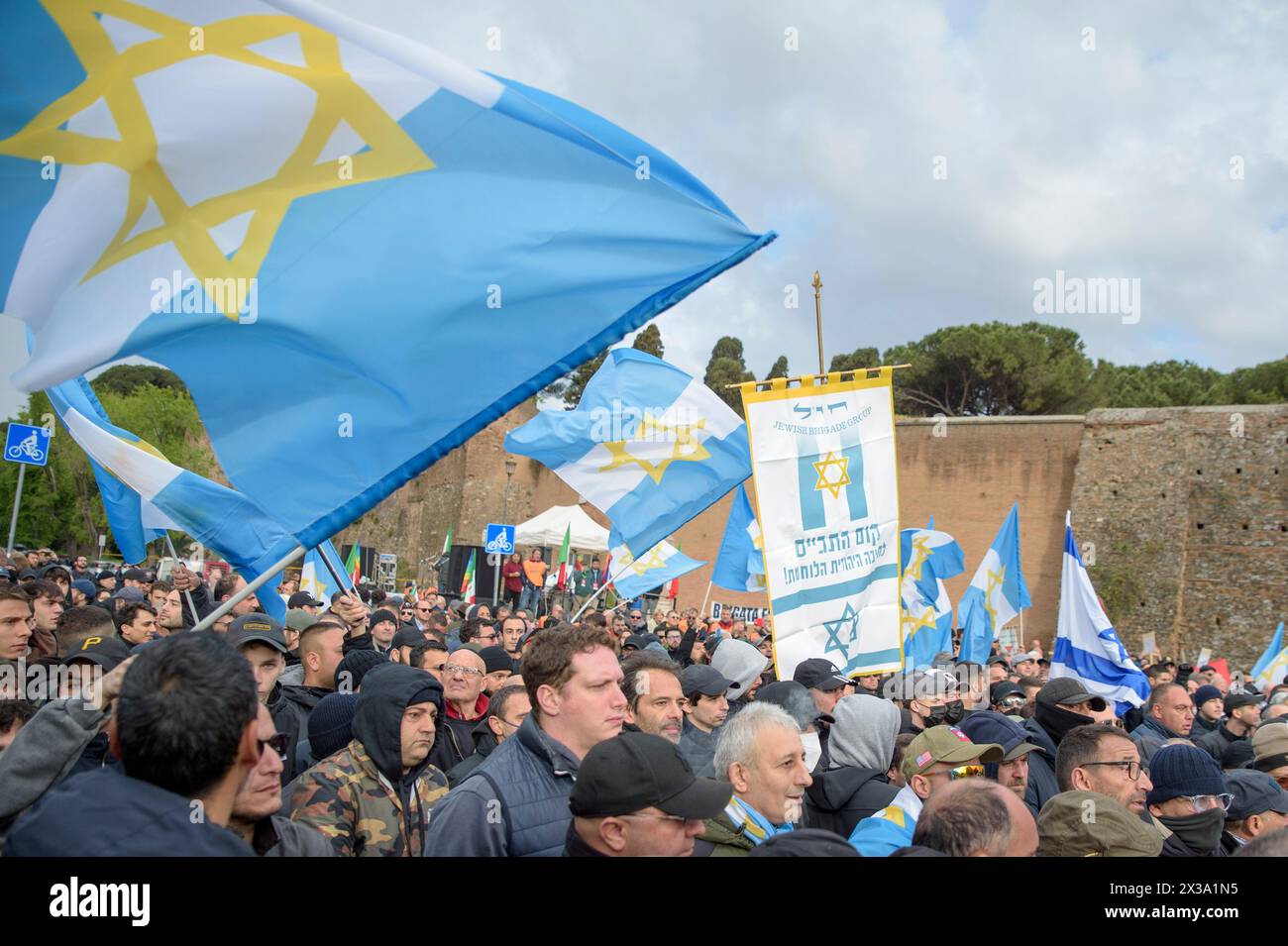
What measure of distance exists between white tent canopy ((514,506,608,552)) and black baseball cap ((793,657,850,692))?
16.1 meters

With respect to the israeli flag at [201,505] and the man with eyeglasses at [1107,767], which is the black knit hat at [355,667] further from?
the man with eyeglasses at [1107,767]

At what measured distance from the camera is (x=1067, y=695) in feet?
16.7

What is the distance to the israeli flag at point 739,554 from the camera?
1159cm

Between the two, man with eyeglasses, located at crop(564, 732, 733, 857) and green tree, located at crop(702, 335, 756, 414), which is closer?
man with eyeglasses, located at crop(564, 732, 733, 857)

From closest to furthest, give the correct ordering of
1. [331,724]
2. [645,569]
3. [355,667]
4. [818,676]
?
1. [331,724]
2. [355,667]
3. [818,676]
4. [645,569]

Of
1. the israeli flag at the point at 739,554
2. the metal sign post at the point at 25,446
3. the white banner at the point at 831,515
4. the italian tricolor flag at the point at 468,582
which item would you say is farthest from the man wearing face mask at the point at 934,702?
the italian tricolor flag at the point at 468,582

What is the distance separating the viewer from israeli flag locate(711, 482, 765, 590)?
11.6m

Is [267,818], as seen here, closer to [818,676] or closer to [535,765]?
[535,765]

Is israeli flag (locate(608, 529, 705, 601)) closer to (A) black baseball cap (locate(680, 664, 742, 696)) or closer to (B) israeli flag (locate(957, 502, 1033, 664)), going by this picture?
(B) israeli flag (locate(957, 502, 1033, 664))

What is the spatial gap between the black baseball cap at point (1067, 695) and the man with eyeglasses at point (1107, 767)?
1243mm

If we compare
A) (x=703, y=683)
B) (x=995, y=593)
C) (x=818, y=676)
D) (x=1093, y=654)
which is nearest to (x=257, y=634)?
(x=703, y=683)

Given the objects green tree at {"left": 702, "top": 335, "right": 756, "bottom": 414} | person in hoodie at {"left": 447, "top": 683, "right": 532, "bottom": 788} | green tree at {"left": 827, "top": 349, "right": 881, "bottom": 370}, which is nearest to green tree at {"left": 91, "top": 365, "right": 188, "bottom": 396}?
green tree at {"left": 702, "top": 335, "right": 756, "bottom": 414}

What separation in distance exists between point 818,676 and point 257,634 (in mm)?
2892
